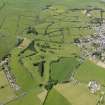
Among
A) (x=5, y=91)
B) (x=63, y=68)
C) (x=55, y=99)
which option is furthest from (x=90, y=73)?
(x=5, y=91)

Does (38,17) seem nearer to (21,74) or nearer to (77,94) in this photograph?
(21,74)

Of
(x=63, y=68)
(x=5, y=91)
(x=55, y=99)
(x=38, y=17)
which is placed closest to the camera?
(x=55, y=99)

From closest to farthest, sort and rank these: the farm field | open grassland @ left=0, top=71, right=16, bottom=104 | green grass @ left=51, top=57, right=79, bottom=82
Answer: open grassland @ left=0, top=71, right=16, bottom=104
the farm field
green grass @ left=51, top=57, right=79, bottom=82

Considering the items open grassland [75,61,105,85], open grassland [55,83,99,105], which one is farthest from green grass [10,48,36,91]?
open grassland [75,61,105,85]

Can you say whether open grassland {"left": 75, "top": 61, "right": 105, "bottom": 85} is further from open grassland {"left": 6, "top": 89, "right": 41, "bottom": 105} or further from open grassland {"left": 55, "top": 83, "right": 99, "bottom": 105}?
open grassland {"left": 6, "top": 89, "right": 41, "bottom": 105}

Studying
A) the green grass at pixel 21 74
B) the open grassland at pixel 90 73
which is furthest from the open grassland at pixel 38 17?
the open grassland at pixel 90 73

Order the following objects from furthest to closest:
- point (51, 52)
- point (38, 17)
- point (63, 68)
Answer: point (38, 17) < point (51, 52) < point (63, 68)

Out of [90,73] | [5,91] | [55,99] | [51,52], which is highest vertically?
[51,52]

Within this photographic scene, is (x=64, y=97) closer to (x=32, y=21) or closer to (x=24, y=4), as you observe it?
(x=32, y=21)
